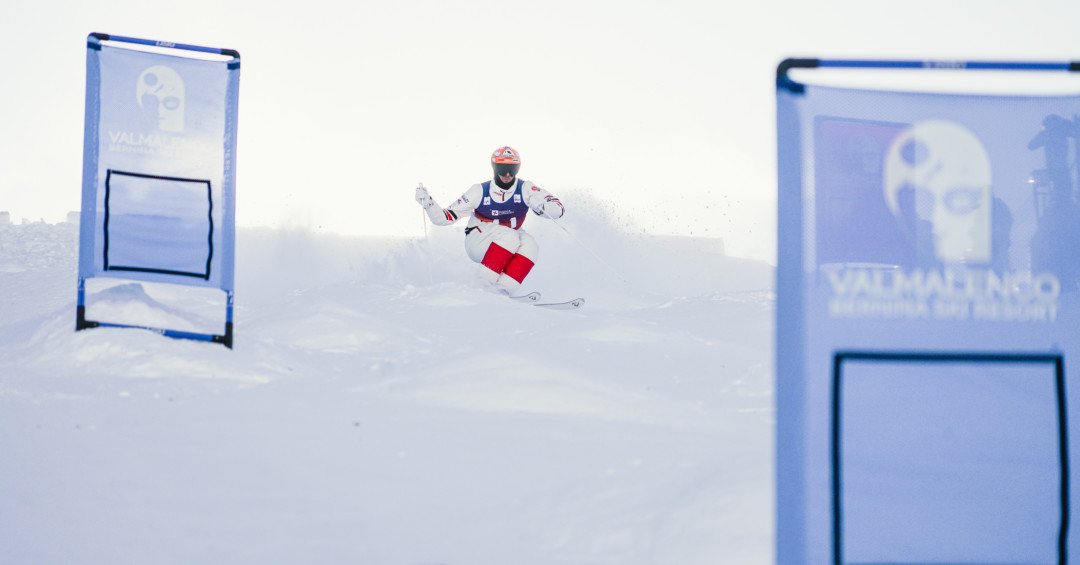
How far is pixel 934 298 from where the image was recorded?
6.75 ft

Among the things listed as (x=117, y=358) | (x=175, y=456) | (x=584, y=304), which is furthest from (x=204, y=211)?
(x=584, y=304)

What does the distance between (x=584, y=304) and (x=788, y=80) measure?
723 centimetres

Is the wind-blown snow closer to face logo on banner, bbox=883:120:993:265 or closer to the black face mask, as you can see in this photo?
face logo on banner, bbox=883:120:993:265

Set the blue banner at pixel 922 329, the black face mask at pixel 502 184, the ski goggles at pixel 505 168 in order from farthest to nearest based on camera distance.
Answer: the black face mask at pixel 502 184 → the ski goggles at pixel 505 168 → the blue banner at pixel 922 329

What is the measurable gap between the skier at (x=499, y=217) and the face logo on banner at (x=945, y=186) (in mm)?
6522

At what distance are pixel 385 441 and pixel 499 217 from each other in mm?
5136

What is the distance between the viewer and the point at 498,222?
8.79 meters

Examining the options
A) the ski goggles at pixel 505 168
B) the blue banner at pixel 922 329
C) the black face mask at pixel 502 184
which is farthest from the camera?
the black face mask at pixel 502 184

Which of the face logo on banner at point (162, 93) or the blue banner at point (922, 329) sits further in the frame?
the face logo on banner at point (162, 93)

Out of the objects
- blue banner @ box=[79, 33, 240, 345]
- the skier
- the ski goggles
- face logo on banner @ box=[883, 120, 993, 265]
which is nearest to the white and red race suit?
the skier

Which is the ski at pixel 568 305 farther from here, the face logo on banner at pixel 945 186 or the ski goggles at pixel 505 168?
the face logo on banner at pixel 945 186

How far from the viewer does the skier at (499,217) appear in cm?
862

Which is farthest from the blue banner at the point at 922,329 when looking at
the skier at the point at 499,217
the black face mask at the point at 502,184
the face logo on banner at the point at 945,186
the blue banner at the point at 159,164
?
the black face mask at the point at 502,184

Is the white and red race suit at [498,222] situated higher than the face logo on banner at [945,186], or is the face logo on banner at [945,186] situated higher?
the white and red race suit at [498,222]
